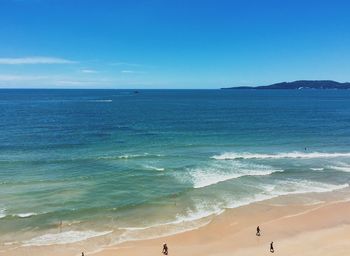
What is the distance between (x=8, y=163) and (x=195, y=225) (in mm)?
29449

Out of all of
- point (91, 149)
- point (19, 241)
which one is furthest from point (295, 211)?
point (91, 149)

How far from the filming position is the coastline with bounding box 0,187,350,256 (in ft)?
97.3

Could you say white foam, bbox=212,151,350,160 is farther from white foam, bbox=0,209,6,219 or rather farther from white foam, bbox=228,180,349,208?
white foam, bbox=0,209,6,219

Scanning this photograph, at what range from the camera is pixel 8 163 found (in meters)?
52.5

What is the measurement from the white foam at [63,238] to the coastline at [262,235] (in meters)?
0.69

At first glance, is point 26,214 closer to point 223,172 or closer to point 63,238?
point 63,238

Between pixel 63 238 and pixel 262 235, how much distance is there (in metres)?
15.6

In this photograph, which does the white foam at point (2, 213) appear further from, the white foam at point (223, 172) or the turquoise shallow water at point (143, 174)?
the white foam at point (223, 172)

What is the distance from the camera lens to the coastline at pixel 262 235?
97.3 feet

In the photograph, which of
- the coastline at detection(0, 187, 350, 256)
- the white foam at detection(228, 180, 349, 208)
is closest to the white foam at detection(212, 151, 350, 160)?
the white foam at detection(228, 180, 349, 208)

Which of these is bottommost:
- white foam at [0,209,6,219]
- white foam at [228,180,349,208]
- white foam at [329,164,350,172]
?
white foam at [0,209,6,219]

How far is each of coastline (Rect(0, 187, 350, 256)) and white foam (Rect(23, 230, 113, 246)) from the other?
69cm

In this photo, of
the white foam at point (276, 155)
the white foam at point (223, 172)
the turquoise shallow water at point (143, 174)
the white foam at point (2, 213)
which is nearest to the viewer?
the turquoise shallow water at point (143, 174)

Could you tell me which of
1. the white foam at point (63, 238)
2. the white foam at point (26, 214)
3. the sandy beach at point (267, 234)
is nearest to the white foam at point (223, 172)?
the sandy beach at point (267, 234)
